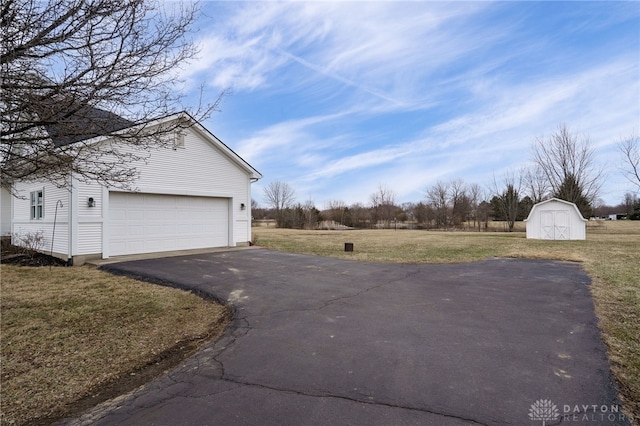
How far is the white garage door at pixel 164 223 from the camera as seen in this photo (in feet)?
36.5

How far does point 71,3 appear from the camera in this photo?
9.58 ft

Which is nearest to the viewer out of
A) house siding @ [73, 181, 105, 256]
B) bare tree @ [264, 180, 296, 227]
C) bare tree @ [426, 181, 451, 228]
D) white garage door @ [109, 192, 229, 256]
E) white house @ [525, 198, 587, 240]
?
house siding @ [73, 181, 105, 256]

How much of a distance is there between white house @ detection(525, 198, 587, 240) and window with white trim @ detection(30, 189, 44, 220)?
81.5ft

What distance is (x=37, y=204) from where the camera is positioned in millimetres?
12211

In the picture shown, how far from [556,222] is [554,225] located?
21cm

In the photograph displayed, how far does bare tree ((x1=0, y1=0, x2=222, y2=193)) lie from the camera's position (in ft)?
9.68

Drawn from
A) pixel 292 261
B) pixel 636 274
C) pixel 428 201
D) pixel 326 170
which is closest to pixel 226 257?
pixel 292 261

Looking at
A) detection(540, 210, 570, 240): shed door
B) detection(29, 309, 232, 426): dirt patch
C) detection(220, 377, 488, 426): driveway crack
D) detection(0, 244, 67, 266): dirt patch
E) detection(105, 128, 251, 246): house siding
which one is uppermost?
detection(105, 128, 251, 246): house siding

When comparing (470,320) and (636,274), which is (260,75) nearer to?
(470,320)

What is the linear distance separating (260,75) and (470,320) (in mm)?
9590

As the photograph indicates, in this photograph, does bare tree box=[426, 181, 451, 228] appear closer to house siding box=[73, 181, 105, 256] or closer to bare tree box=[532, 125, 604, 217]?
bare tree box=[532, 125, 604, 217]

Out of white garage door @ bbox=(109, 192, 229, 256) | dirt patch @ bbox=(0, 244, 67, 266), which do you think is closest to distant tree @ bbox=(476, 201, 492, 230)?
white garage door @ bbox=(109, 192, 229, 256)

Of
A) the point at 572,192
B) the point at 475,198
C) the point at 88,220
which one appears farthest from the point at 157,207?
the point at 475,198

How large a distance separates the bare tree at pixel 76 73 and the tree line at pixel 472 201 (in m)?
34.0
